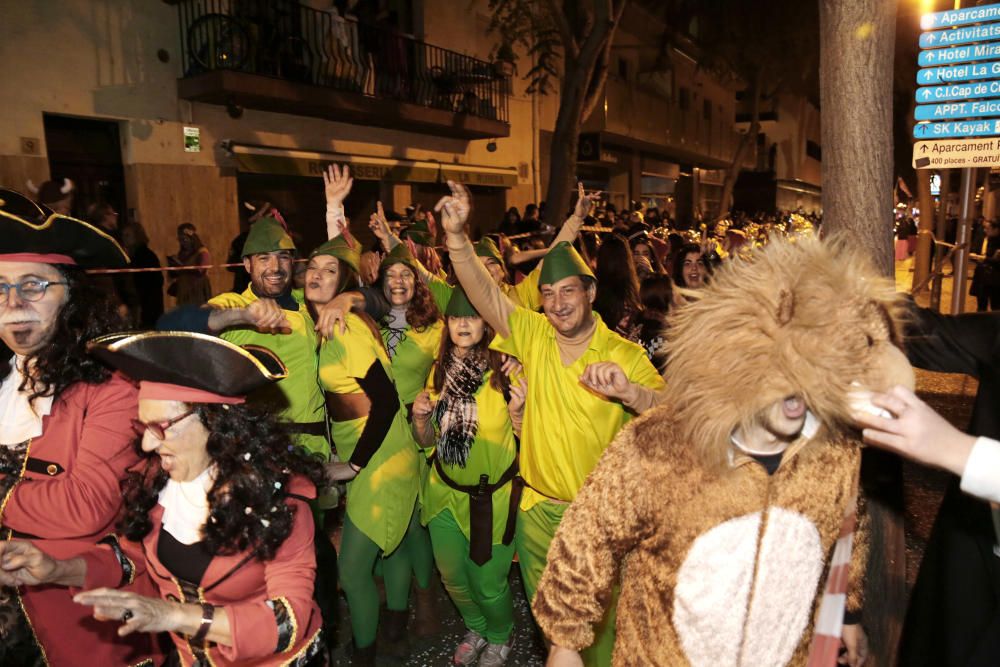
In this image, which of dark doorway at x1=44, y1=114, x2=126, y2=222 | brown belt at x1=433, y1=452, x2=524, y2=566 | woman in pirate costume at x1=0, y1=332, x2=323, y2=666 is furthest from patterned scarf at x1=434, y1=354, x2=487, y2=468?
dark doorway at x1=44, y1=114, x2=126, y2=222

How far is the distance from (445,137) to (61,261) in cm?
1486

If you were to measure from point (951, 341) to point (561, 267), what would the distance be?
5.02ft

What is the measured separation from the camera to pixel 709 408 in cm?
166

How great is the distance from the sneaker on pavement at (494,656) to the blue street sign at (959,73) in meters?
5.61

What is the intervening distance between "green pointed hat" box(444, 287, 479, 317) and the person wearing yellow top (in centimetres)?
29

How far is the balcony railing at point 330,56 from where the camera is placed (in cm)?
1089

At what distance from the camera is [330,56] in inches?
507

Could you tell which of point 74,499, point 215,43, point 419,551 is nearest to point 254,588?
point 74,499

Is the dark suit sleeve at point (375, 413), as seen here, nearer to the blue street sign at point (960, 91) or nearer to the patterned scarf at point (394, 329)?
the patterned scarf at point (394, 329)

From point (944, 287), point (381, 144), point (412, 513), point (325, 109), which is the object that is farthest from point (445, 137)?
point (412, 513)

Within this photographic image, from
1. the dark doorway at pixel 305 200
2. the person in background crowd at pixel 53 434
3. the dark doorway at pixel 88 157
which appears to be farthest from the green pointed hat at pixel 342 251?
the dark doorway at pixel 305 200

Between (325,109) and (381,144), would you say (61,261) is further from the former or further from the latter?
(381,144)

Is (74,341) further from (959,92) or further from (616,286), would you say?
(959,92)

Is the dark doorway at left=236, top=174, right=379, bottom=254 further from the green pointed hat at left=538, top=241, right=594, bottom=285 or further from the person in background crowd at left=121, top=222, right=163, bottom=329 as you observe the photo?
the green pointed hat at left=538, top=241, right=594, bottom=285
